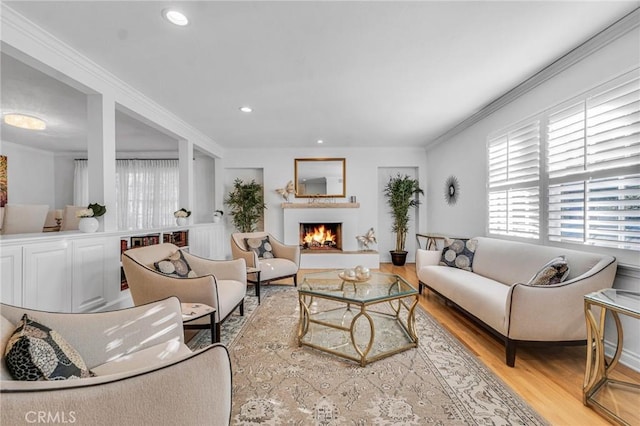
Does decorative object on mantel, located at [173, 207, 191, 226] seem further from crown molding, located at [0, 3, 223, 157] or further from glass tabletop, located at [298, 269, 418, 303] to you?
glass tabletop, located at [298, 269, 418, 303]

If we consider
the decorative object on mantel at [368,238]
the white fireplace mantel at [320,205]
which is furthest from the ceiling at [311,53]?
the decorative object on mantel at [368,238]

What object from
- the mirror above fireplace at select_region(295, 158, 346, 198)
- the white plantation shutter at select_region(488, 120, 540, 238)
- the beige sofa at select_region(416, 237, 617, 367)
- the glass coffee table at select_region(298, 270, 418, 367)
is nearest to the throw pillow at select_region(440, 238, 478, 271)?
the white plantation shutter at select_region(488, 120, 540, 238)

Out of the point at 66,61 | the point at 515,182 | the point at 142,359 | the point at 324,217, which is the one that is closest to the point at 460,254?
the point at 515,182

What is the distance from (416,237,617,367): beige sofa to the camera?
6.43ft

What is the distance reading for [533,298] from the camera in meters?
1.95

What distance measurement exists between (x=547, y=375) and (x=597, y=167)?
1.76 m

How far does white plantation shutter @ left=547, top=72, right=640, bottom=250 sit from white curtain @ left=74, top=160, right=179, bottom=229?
6547 millimetres

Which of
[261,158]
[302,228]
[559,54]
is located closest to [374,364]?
[559,54]

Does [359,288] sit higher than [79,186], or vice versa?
[79,186]

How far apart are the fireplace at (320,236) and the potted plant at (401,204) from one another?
1.27 m

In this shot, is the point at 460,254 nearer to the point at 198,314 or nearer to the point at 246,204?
the point at 198,314

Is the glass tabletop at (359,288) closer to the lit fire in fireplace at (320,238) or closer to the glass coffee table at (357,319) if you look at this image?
the glass coffee table at (357,319)

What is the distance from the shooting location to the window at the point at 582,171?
2027mm

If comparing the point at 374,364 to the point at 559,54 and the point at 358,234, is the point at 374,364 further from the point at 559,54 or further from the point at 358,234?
the point at 358,234
